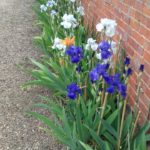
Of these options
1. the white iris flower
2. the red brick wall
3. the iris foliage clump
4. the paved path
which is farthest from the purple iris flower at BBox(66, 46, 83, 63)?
the paved path

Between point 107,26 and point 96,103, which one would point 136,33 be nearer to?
point 107,26

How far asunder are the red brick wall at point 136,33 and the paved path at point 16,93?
944 mm

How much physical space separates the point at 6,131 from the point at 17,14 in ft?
18.2

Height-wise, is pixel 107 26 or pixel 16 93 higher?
pixel 107 26

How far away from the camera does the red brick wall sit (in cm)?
262

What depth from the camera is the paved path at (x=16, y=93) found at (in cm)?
303

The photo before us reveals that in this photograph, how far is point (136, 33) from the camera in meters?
2.89

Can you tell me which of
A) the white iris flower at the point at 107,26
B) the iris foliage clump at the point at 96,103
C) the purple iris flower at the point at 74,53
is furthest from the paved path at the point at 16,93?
the white iris flower at the point at 107,26

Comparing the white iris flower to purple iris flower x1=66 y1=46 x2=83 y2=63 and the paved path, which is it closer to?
purple iris flower x1=66 y1=46 x2=83 y2=63

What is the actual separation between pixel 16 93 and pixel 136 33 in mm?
1790

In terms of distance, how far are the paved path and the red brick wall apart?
37.2 inches

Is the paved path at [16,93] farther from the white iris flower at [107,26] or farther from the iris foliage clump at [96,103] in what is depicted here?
the white iris flower at [107,26]

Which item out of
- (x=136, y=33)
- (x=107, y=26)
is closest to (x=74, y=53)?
(x=107, y=26)

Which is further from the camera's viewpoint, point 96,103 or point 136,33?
point 136,33
